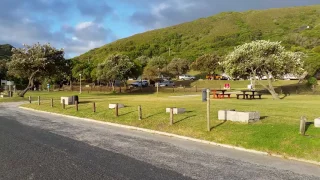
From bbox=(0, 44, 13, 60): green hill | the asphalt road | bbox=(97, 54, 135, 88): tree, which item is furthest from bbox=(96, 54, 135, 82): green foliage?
bbox=(0, 44, 13, 60): green hill

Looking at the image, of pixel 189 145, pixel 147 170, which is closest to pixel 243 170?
pixel 147 170

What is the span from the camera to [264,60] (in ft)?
115

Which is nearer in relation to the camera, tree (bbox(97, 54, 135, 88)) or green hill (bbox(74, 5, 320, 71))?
tree (bbox(97, 54, 135, 88))

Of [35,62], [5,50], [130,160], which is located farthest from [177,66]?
[130,160]

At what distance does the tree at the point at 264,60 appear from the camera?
3466cm

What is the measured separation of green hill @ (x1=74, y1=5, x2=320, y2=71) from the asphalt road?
11484 cm

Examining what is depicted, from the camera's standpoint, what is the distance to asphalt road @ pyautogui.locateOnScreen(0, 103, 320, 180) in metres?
7.59

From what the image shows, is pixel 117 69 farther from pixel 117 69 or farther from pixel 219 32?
pixel 219 32

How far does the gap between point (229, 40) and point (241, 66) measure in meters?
106

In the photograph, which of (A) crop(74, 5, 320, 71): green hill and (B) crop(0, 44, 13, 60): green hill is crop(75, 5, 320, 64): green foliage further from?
(B) crop(0, 44, 13, 60): green hill

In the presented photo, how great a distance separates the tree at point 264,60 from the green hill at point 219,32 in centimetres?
8888

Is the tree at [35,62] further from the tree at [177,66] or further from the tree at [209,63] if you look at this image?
the tree at [177,66]

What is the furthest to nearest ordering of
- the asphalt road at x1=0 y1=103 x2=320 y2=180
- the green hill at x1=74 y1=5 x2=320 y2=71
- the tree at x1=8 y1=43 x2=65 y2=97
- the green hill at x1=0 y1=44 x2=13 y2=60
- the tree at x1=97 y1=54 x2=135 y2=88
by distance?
1. the green hill at x1=74 y1=5 x2=320 y2=71
2. the green hill at x1=0 y1=44 x2=13 y2=60
3. the tree at x1=97 y1=54 x2=135 y2=88
4. the tree at x1=8 y1=43 x2=65 y2=97
5. the asphalt road at x1=0 y1=103 x2=320 y2=180

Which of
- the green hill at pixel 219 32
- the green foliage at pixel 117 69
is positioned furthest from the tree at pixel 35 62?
the green hill at pixel 219 32
